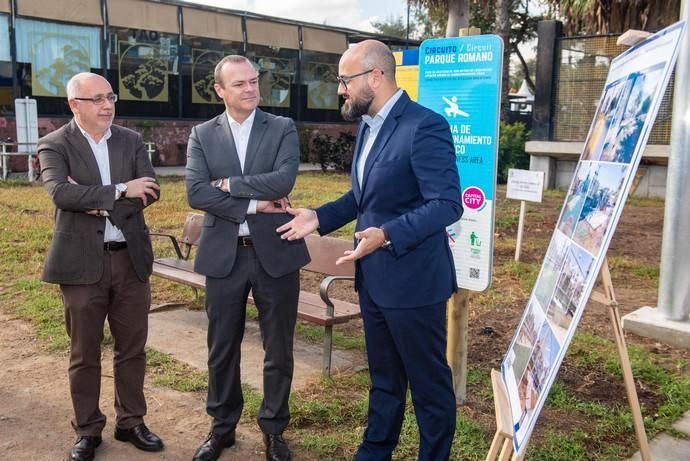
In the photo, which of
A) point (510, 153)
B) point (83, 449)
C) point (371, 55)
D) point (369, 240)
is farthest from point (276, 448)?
point (510, 153)

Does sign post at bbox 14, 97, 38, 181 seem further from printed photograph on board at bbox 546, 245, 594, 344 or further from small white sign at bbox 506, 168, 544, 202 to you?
printed photograph on board at bbox 546, 245, 594, 344

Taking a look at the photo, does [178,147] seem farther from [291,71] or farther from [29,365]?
[29,365]

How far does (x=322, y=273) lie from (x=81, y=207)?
7.65 feet

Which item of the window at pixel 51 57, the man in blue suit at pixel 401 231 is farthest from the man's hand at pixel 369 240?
the window at pixel 51 57

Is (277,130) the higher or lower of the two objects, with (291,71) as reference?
lower

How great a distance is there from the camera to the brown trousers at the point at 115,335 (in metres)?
3.61

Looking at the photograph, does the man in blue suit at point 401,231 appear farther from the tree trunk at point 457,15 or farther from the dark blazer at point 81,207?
the tree trunk at point 457,15

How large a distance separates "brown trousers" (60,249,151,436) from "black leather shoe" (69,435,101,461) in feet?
0.11

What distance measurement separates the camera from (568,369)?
5020 millimetres

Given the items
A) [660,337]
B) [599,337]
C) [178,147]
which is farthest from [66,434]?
[178,147]

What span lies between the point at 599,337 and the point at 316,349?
7.28 ft

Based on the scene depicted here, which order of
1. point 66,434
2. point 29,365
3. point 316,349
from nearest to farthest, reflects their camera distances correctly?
point 66,434 → point 29,365 → point 316,349

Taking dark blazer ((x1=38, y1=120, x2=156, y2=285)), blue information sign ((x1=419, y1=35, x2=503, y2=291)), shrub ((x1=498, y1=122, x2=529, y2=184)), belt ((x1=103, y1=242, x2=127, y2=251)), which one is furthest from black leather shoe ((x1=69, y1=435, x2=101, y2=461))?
shrub ((x1=498, y1=122, x2=529, y2=184))

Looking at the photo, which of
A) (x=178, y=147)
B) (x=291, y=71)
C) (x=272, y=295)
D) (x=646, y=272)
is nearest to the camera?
(x=272, y=295)
